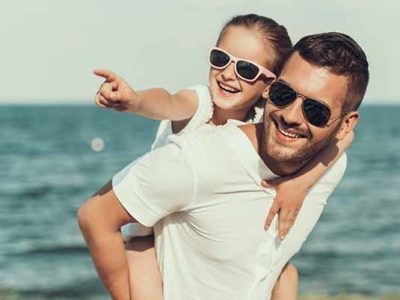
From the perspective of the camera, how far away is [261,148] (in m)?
2.89

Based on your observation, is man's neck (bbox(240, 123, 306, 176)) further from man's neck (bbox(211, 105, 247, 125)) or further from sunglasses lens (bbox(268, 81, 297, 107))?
man's neck (bbox(211, 105, 247, 125))

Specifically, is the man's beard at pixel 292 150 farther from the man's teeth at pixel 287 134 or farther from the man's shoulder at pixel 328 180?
the man's shoulder at pixel 328 180

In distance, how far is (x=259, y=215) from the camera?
300 centimetres

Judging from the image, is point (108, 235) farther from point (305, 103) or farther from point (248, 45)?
point (248, 45)

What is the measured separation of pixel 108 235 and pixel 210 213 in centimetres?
38

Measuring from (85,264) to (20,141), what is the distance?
41.1m

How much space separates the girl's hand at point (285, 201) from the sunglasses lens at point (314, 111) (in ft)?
0.89

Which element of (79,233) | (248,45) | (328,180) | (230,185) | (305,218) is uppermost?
(248,45)

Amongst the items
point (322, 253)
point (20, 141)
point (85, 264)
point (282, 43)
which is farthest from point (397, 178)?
point (282, 43)

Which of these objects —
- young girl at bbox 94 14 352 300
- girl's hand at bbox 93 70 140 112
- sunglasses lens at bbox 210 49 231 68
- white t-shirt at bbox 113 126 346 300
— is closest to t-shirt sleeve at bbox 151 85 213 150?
young girl at bbox 94 14 352 300

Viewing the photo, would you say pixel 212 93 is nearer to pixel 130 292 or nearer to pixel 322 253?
pixel 130 292

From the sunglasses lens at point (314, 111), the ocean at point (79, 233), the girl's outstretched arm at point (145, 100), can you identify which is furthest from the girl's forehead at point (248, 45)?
the ocean at point (79, 233)

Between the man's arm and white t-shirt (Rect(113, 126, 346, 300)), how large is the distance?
8 cm

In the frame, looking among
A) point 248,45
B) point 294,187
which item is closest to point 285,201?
point 294,187
